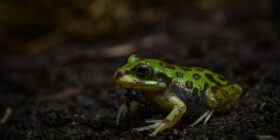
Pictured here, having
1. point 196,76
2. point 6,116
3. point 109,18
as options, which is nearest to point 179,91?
point 196,76

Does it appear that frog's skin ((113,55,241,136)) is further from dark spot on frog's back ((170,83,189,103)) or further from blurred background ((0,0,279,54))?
blurred background ((0,0,279,54))

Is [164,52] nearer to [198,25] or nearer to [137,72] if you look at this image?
[198,25]

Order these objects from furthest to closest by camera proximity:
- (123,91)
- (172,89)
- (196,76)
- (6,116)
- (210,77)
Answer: (123,91), (6,116), (210,77), (196,76), (172,89)

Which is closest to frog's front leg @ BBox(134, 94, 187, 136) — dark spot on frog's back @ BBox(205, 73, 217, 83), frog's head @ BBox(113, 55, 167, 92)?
frog's head @ BBox(113, 55, 167, 92)

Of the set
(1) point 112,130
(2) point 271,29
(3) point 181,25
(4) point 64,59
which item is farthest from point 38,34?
(1) point 112,130

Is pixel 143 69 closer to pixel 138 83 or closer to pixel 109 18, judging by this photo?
pixel 138 83

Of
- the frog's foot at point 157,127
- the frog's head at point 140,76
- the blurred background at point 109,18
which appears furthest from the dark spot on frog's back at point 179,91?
the blurred background at point 109,18
